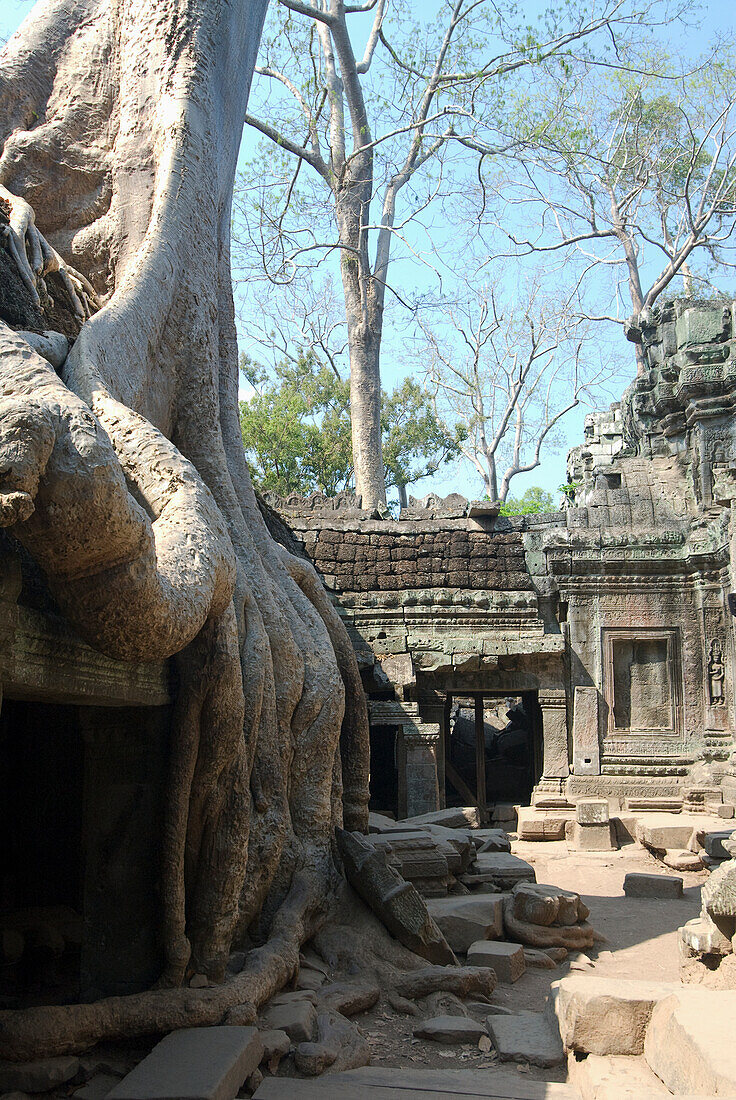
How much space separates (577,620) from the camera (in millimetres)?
9219

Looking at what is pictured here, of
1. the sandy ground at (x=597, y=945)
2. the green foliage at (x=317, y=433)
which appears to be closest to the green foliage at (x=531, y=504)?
the green foliage at (x=317, y=433)

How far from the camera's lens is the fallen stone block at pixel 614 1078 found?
2451 millimetres

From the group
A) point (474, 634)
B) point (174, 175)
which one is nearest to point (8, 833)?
point (174, 175)

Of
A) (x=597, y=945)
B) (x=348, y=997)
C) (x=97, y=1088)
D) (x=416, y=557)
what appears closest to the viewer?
(x=97, y=1088)

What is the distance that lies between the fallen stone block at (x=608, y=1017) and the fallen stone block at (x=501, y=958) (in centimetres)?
109

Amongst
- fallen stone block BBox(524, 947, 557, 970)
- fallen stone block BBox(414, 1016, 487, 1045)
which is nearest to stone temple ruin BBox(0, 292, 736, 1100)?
fallen stone block BBox(414, 1016, 487, 1045)

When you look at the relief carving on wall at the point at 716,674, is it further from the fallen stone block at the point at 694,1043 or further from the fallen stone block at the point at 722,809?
the fallen stone block at the point at 694,1043

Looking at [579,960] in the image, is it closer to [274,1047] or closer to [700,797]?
[274,1047]

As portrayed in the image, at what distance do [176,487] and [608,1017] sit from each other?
7.04ft

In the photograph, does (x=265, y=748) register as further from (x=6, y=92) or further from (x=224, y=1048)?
(x=6, y=92)

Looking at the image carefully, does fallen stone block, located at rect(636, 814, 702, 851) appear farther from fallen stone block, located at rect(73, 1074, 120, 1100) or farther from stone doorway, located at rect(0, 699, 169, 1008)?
fallen stone block, located at rect(73, 1074, 120, 1100)

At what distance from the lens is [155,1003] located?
2.73m

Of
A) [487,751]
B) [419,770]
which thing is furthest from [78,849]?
[487,751]

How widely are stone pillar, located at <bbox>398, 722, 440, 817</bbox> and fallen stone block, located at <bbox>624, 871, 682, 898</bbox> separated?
265 centimetres
